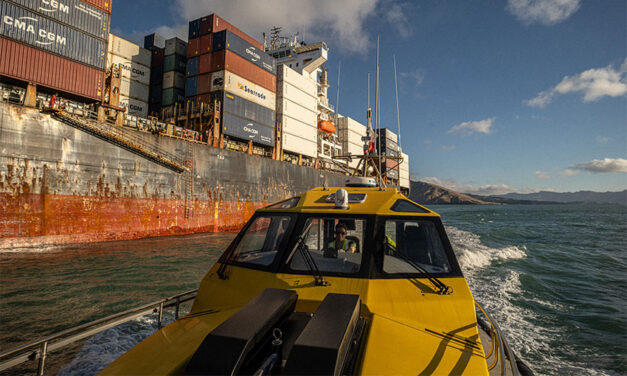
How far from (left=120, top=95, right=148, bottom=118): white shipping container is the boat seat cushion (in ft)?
97.3

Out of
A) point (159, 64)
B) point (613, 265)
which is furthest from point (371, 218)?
point (159, 64)

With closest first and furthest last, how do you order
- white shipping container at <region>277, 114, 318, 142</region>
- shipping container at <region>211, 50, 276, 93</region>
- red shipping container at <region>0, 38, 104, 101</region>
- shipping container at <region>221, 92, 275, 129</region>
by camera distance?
red shipping container at <region>0, 38, 104, 101</region>, shipping container at <region>221, 92, 275, 129</region>, shipping container at <region>211, 50, 276, 93</region>, white shipping container at <region>277, 114, 318, 142</region>

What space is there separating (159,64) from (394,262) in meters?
32.8

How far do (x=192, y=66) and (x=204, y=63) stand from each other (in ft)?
4.67

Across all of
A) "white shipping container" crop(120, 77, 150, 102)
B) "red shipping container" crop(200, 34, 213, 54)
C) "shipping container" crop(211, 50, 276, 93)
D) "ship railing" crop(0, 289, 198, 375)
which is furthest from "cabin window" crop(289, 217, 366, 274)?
"white shipping container" crop(120, 77, 150, 102)

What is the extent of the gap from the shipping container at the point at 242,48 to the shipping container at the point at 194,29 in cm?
214

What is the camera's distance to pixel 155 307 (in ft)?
10.3

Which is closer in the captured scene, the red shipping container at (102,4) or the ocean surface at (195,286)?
the ocean surface at (195,286)

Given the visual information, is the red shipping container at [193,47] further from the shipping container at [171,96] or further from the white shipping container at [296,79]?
the white shipping container at [296,79]

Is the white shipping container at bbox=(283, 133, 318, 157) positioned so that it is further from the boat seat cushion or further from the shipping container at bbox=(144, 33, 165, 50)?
the boat seat cushion

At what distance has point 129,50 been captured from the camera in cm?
2616

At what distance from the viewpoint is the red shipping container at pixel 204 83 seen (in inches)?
969

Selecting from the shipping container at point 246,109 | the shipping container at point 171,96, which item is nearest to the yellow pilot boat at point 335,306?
the shipping container at point 246,109

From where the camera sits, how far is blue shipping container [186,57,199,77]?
2541cm
